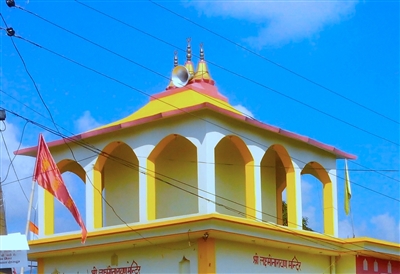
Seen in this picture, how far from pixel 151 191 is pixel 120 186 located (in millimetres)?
2893

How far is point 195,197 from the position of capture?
20219mm

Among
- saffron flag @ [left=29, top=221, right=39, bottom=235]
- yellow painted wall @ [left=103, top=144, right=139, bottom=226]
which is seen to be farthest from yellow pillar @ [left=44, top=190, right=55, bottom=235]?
yellow painted wall @ [left=103, top=144, right=139, bottom=226]

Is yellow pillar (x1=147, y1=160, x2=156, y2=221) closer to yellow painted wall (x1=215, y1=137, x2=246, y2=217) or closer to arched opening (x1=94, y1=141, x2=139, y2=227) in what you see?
arched opening (x1=94, y1=141, x2=139, y2=227)

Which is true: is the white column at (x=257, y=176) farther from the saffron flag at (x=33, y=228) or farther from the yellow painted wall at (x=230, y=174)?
the saffron flag at (x=33, y=228)

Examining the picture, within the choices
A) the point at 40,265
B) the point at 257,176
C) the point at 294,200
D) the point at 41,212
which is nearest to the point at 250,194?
the point at 257,176

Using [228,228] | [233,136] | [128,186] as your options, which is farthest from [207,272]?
[128,186]

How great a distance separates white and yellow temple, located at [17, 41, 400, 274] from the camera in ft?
59.1

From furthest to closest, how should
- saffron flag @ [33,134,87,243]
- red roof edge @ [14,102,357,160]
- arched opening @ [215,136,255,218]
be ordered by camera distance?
arched opening @ [215,136,255,218] < red roof edge @ [14,102,357,160] < saffron flag @ [33,134,87,243]

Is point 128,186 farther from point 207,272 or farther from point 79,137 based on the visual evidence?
point 207,272

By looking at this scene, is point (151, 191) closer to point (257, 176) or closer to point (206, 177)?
point (206, 177)

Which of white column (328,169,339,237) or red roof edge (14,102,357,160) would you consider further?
white column (328,169,339,237)

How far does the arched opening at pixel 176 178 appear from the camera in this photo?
2053 cm

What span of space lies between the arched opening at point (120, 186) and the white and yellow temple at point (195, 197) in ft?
0.10

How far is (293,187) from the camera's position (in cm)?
2083
